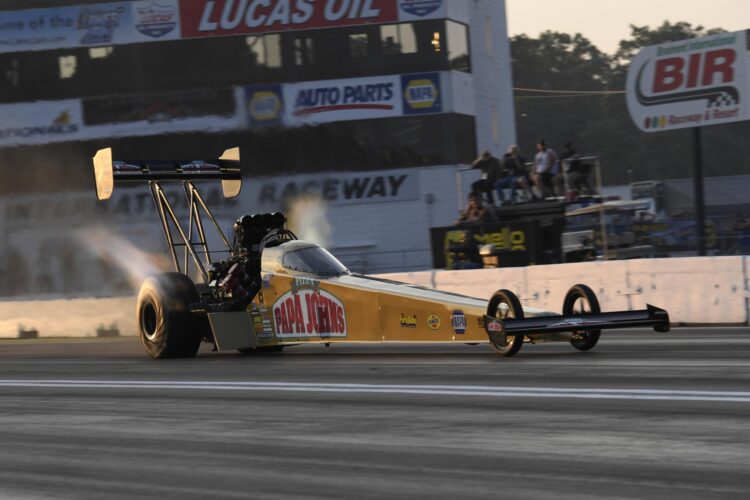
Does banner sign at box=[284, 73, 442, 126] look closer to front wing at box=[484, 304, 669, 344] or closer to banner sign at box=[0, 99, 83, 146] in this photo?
banner sign at box=[0, 99, 83, 146]

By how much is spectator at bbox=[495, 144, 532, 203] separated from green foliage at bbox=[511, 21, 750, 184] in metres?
49.0

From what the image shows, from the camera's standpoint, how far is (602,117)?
4240 inches

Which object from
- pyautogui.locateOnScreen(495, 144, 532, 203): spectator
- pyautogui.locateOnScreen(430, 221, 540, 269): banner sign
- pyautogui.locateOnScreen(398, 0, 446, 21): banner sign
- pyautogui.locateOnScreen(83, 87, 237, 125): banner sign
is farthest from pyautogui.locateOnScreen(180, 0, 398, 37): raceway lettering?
pyautogui.locateOnScreen(430, 221, 540, 269): banner sign

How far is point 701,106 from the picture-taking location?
83.9ft

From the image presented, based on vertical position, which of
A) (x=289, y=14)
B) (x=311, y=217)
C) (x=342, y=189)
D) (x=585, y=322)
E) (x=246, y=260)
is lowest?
(x=585, y=322)

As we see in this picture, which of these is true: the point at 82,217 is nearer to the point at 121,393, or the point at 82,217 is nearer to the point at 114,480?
the point at 121,393

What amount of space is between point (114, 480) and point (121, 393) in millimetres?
4610

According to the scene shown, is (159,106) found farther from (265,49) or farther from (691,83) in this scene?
(691,83)

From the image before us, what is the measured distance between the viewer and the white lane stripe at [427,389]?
8391mm

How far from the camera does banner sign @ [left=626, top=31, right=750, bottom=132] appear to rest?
83.3ft

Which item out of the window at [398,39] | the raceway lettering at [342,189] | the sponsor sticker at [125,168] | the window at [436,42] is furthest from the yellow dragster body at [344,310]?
the window at [436,42]

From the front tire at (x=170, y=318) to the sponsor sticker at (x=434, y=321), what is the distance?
4.22 m

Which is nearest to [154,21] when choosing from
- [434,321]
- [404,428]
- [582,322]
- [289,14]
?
[289,14]

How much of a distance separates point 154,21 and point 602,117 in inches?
2714
